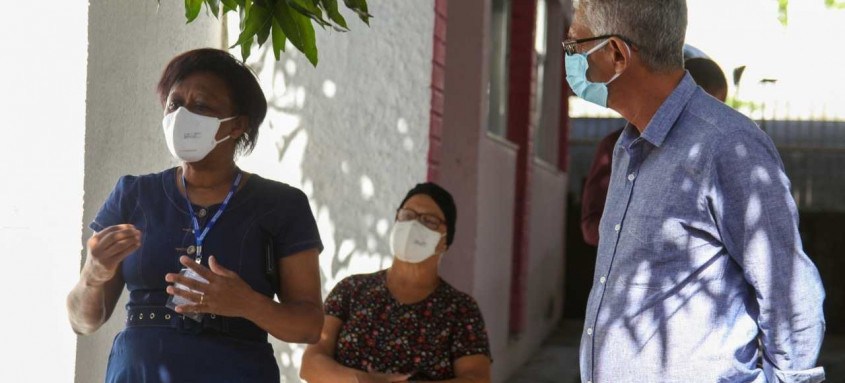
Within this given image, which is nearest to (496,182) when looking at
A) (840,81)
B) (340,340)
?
(340,340)

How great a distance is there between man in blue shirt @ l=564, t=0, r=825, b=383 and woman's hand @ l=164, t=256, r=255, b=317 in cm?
83

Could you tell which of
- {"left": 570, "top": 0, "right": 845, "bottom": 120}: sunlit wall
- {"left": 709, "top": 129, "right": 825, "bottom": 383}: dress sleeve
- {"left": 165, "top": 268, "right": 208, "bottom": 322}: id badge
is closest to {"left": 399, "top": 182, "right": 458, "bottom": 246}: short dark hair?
{"left": 165, "top": 268, "right": 208, "bottom": 322}: id badge

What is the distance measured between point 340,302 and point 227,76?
148cm

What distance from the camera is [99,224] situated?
331cm

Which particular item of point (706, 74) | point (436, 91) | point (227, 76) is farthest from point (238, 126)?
point (436, 91)

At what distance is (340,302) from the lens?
469 centimetres

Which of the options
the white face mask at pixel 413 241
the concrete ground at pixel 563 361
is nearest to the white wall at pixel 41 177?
the white face mask at pixel 413 241

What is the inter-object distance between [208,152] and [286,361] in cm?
248

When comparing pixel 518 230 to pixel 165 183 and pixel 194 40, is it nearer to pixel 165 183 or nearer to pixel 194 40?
pixel 194 40

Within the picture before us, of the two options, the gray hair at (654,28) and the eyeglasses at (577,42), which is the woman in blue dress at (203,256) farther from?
the gray hair at (654,28)

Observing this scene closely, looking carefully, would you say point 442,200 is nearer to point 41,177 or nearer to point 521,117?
point 41,177

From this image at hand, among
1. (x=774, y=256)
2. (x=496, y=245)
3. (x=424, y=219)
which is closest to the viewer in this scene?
(x=774, y=256)

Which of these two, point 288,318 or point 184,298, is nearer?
point 184,298

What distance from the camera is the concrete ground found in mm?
10336
